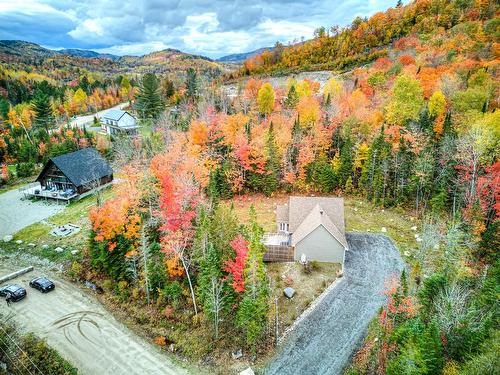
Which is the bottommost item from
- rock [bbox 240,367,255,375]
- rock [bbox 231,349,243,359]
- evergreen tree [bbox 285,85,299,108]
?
rock [bbox 231,349,243,359]

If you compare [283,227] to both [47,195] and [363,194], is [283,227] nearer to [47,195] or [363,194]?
[363,194]

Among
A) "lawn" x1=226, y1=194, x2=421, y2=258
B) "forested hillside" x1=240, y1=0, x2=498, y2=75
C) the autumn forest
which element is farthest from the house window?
"forested hillside" x1=240, y1=0, x2=498, y2=75

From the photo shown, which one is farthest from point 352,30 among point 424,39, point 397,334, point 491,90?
point 397,334

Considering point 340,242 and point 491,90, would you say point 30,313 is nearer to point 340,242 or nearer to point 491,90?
point 340,242

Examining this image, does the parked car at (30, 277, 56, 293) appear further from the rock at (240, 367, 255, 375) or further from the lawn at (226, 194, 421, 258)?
the lawn at (226, 194, 421, 258)

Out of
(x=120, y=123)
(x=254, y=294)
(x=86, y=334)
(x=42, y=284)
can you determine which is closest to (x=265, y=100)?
(x=120, y=123)
